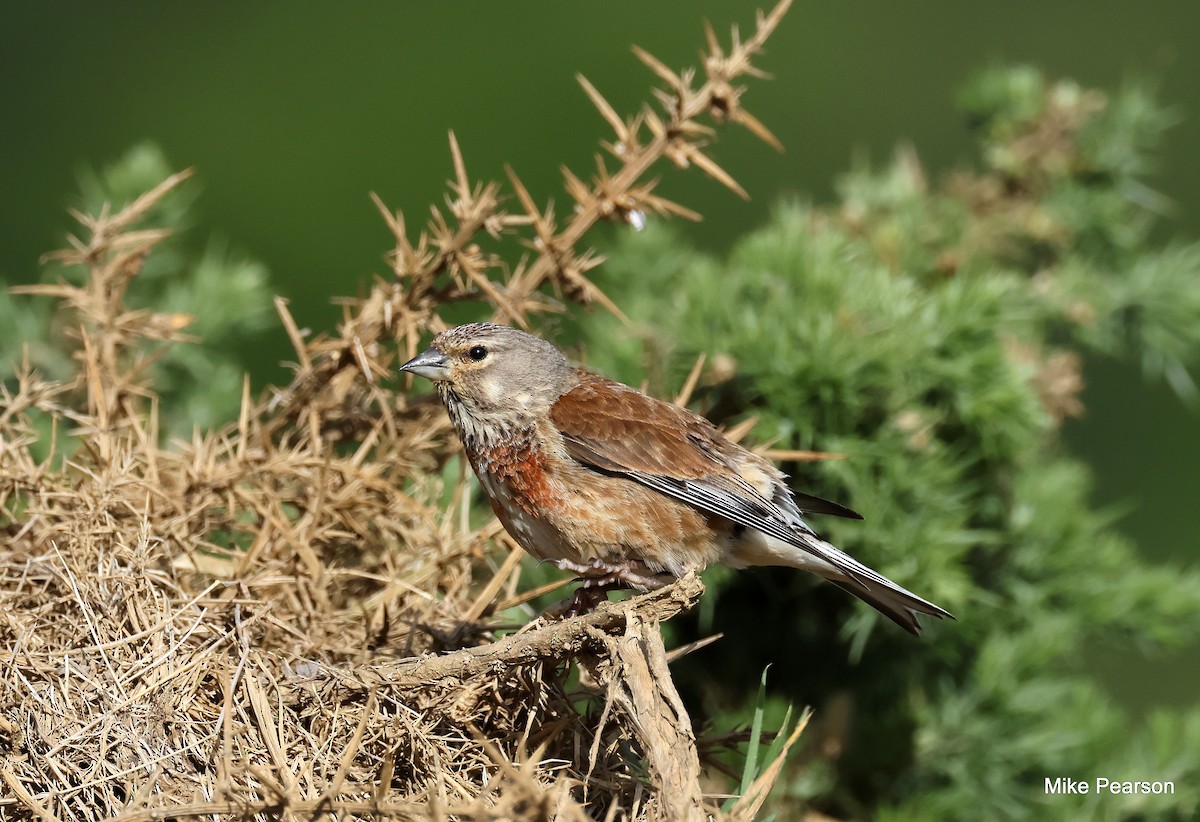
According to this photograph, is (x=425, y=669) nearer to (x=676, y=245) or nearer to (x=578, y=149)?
(x=676, y=245)

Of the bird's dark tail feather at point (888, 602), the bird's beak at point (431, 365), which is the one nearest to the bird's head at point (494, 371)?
the bird's beak at point (431, 365)

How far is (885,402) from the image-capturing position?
3.11 meters

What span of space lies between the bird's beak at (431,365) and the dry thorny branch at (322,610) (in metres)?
0.08

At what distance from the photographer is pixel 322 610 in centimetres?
244

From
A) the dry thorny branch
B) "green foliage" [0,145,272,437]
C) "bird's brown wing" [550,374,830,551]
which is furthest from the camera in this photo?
"green foliage" [0,145,272,437]

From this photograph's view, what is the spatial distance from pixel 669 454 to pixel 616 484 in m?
0.14

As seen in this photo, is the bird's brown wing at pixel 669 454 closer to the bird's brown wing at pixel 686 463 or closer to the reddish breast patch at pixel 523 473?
the bird's brown wing at pixel 686 463

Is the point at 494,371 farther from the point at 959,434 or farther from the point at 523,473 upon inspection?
the point at 959,434

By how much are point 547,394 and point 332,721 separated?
46.6 inches

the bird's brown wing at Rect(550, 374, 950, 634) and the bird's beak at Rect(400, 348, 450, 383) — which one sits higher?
the bird's brown wing at Rect(550, 374, 950, 634)

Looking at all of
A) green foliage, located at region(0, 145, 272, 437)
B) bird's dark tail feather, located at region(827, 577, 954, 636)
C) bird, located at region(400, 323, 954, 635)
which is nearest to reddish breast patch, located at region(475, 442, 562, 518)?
bird, located at region(400, 323, 954, 635)

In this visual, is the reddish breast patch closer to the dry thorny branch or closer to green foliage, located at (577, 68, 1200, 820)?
the dry thorny branch

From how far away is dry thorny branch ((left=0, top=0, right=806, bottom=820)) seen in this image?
194cm

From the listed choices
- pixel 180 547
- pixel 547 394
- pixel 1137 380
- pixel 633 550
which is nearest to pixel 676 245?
pixel 547 394
